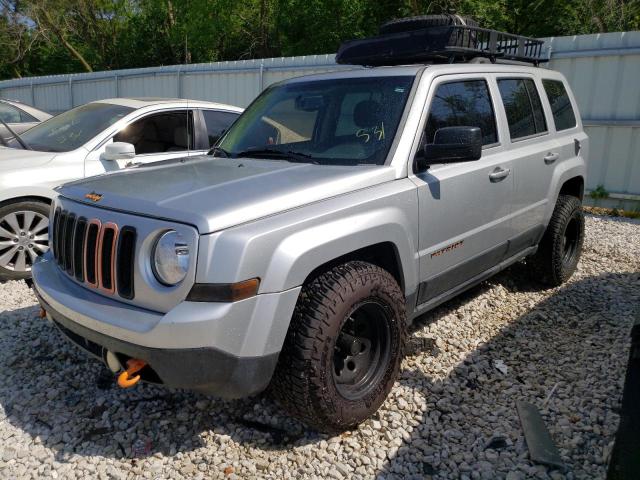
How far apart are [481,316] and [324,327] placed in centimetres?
230

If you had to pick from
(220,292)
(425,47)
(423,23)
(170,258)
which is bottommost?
(220,292)

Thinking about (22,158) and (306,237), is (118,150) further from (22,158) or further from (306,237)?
(306,237)

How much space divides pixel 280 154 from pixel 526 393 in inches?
83.3

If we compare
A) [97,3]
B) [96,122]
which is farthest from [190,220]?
[97,3]

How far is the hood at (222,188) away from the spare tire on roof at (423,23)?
6.10 feet

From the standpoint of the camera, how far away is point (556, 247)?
16.1 ft

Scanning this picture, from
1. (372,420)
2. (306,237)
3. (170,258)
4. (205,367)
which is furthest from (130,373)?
(372,420)

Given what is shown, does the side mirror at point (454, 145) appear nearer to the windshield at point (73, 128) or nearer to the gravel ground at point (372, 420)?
the gravel ground at point (372, 420)

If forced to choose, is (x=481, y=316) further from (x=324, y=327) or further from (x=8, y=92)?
(x=8, y=92)

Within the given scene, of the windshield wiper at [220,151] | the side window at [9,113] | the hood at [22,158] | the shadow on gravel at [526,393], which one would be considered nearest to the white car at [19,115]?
the side window at [9,113]

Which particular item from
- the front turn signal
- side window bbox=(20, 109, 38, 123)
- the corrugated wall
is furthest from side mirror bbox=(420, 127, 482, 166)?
side window bbox=(20, 109, 38, 123)

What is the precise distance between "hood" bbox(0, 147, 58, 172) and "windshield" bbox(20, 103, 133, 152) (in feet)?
0.61

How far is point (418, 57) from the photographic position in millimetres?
3992

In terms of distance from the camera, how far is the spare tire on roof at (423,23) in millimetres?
4242
